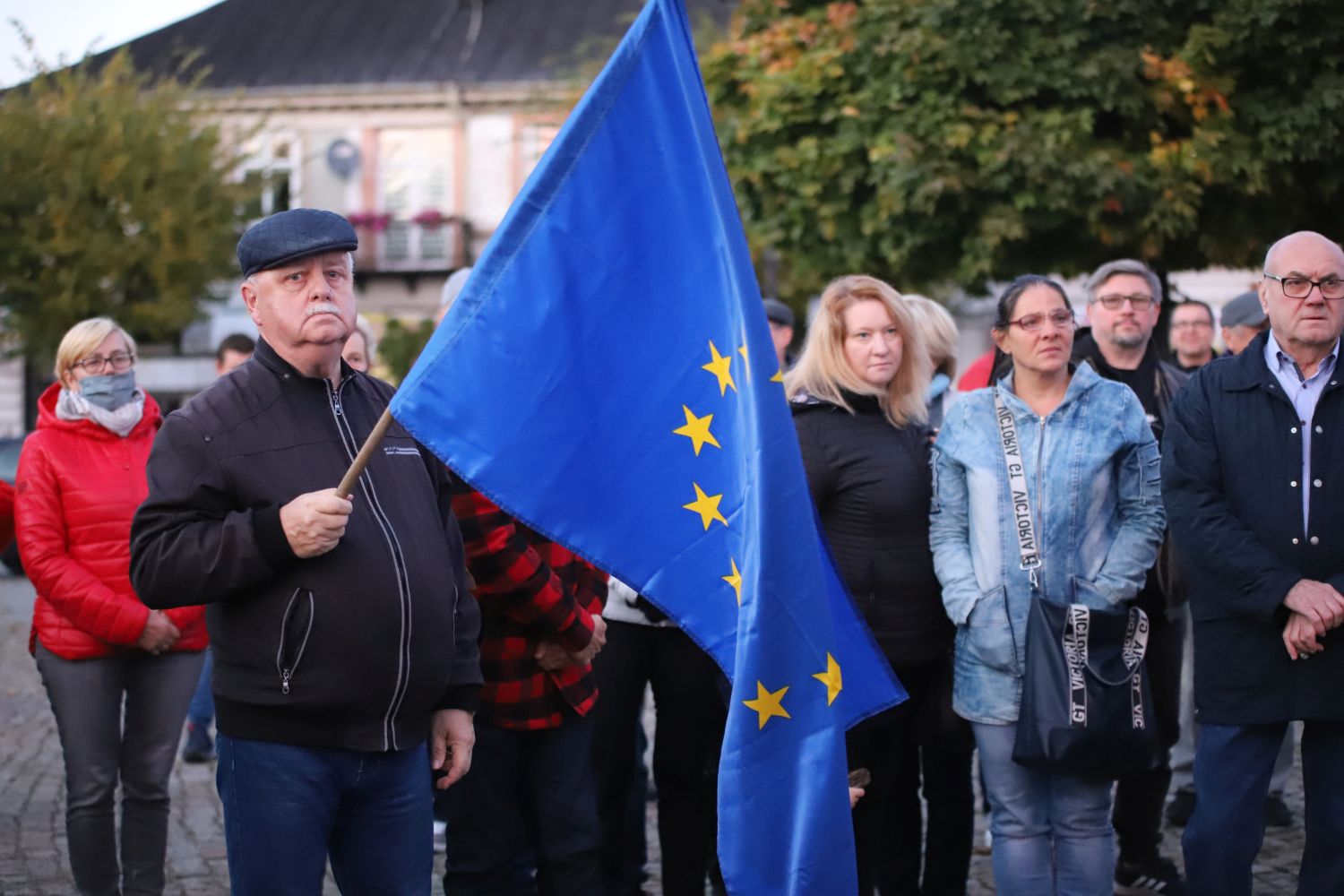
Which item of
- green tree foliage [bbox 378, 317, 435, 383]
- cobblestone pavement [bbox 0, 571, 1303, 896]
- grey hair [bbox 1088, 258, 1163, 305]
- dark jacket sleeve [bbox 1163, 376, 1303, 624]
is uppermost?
green tree foliage [bbox 378, 317, 435, 383]

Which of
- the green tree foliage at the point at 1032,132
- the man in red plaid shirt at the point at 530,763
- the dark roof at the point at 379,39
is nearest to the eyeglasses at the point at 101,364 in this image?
the man in red plaid shirt at the point at 530,763

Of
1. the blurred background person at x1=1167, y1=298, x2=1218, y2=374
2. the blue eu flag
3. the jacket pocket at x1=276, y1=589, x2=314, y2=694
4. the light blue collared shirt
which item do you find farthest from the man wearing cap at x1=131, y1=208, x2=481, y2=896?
the blurred background person at x1=1167, y1=298, x2=1218, y2=374

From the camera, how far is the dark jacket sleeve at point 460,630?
379 centimetres

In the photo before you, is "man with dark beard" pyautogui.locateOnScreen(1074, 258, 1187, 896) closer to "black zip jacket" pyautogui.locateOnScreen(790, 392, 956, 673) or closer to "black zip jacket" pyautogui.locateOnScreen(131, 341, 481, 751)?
"black zip jacket" pyautogui.locateOnScreen(790, 392, 956, 673)

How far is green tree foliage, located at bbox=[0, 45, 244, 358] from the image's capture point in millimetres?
25281

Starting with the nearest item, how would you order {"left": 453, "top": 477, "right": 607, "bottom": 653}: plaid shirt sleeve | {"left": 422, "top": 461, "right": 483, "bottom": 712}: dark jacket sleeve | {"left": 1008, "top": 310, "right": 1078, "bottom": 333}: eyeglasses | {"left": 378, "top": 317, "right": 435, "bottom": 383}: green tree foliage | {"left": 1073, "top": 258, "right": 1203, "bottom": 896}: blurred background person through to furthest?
{"left": 422, "top": 461, "right": 483, "bottom": 712}: dark jacket sleeve → {"left": 453, "top": 477, "right": 607, "bottom": 653}: plaid shirt sleeve → {"left": 1008, "top": 310, "right": 1078, "bottom": 333}: eyeglasses → {"left": 1073, "top": 258, "right": 1203, "bottom": 896}: blurred background person → {"left": 378, "top": 317, "right": 435, "bottom": 383}: green tree foliage

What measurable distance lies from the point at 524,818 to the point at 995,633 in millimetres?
1429

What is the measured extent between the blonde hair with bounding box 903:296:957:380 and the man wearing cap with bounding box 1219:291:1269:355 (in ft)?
6.36

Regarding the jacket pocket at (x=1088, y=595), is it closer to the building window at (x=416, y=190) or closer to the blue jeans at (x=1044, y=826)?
the blue jeans at (x=1044, y=826)

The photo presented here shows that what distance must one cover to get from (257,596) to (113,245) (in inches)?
940

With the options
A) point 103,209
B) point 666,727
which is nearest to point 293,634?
point 666,727

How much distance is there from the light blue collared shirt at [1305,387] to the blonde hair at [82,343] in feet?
11.7

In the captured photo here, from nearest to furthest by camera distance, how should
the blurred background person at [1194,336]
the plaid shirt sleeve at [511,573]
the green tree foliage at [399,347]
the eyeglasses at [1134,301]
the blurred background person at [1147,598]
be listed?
the plaid shirt sleeve at [511,573] → the blurred background person at [1147,598] → the eyeglasses at [1134,301] → the blurred background person at [1194,336] → the green tree foliage at [399,347]

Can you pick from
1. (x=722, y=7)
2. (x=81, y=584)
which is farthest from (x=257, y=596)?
(x=722, y=7)
